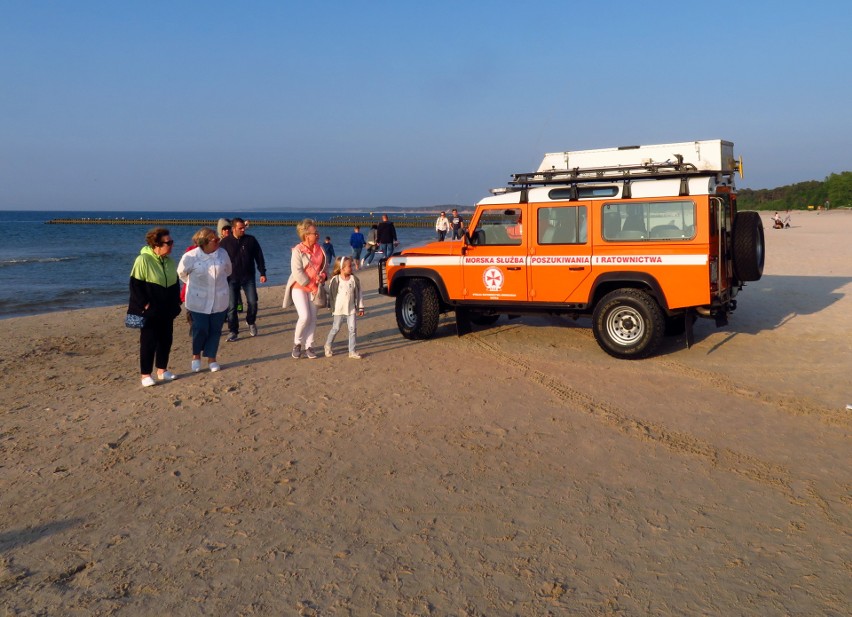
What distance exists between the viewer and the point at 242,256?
10438mm

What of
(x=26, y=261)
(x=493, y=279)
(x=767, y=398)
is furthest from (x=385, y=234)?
(x=26, y=261)

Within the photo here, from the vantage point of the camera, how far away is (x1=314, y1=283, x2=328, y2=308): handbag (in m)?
9.27

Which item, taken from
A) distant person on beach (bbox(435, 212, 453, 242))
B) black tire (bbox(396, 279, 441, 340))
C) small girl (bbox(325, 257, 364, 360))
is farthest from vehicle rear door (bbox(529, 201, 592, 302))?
Result: distant person on beach (bbox(435, 212, 453, 242))

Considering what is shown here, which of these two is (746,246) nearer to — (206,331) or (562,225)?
(562,225)

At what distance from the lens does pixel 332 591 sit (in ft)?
12.4

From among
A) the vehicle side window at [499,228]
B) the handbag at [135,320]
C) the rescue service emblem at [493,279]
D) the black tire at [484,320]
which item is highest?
the vehicle side window at [499,228]

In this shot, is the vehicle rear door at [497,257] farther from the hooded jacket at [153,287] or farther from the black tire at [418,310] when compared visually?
the hooded jacket at [153,287]

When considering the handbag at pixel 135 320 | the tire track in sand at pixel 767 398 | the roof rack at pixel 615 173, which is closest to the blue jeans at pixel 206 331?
the handbag at pixel 135 320

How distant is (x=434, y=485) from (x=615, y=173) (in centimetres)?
640

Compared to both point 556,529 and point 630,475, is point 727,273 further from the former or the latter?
point 556,529

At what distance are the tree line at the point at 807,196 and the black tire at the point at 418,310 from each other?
213 ft

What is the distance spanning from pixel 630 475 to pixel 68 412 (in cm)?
520

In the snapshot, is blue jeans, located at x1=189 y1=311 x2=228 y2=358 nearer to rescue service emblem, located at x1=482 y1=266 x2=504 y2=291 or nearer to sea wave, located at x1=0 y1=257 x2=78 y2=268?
rescue service emblem, located at x1=482 y1=266 x2=504 y2=291

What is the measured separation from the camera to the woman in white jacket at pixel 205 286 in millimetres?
8188
